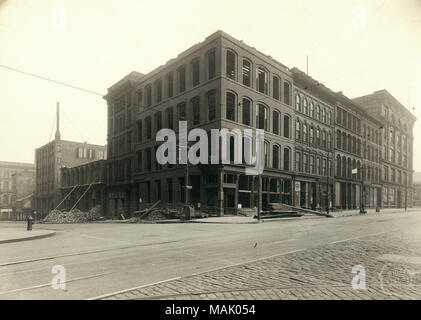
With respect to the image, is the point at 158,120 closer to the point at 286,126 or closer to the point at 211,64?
the point at 211,64

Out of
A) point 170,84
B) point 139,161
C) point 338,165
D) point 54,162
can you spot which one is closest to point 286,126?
point 170,84

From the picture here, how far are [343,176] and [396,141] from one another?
2226 centimetres

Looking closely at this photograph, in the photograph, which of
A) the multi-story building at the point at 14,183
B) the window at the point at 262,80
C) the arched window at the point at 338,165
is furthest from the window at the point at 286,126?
the multi-story building at the point at 14,183

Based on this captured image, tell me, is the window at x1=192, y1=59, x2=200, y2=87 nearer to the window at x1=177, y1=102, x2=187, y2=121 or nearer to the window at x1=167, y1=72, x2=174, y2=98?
the window at x1=177, y1=102, x2=187, y2=121

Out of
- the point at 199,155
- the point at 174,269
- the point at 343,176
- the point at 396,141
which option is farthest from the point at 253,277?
the point at 396,141

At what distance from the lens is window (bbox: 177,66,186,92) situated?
3225 cm

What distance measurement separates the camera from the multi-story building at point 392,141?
5584 cm

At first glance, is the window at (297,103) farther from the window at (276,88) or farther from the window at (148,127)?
the window at (148,127)

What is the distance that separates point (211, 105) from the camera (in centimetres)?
2870

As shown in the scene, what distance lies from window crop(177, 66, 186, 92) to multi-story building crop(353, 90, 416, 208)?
123 ft

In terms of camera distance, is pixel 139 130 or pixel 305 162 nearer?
pixel 305 162

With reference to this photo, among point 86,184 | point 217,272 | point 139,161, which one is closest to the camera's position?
point 217,272

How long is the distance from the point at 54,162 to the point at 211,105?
4526cm
